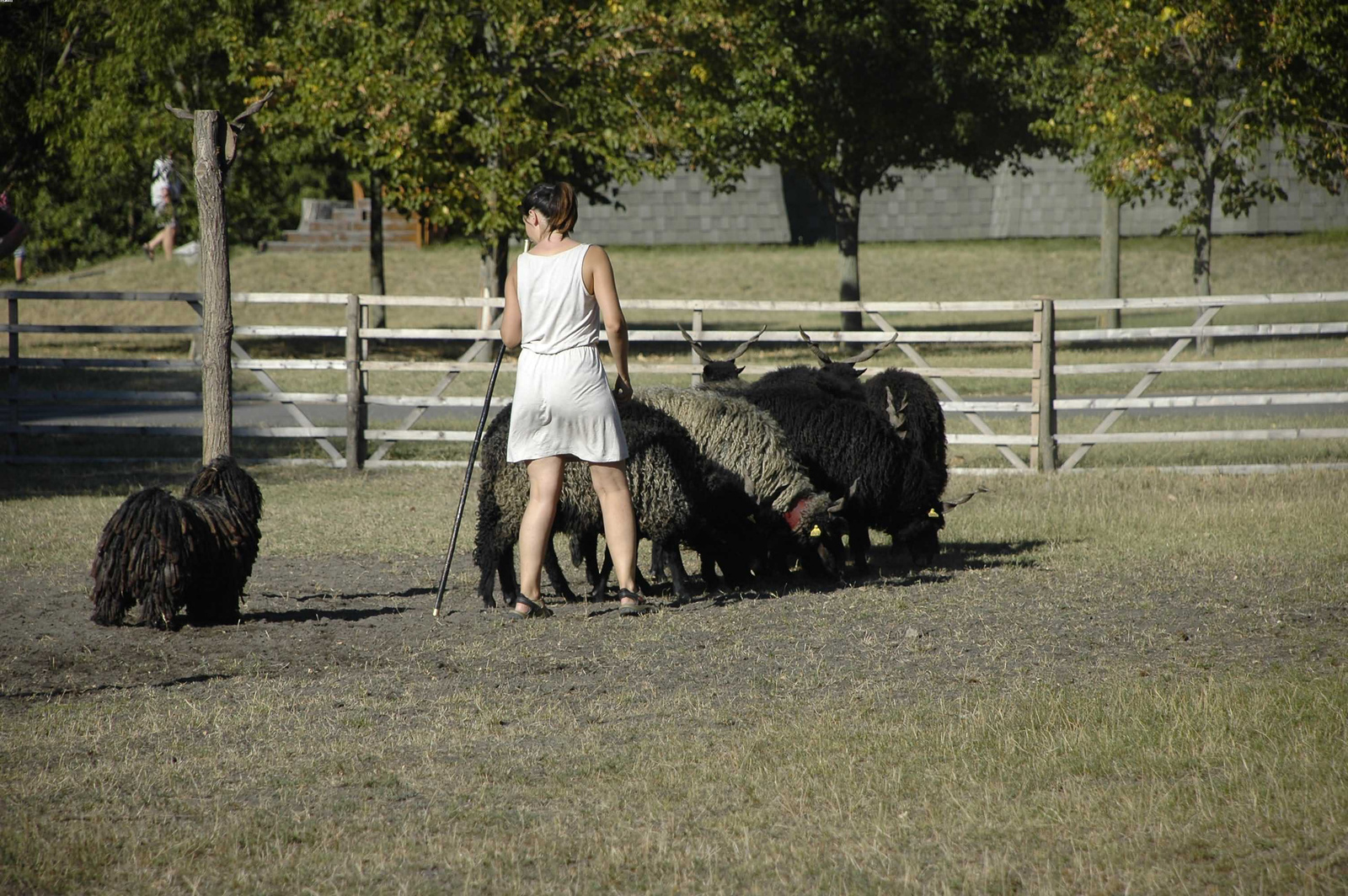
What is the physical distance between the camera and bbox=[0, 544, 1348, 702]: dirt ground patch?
6.28 metres

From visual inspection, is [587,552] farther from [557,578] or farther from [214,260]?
[214,260]

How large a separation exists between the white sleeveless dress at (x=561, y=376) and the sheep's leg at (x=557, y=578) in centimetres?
120

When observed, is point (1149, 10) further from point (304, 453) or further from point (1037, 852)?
point (1037, 852)

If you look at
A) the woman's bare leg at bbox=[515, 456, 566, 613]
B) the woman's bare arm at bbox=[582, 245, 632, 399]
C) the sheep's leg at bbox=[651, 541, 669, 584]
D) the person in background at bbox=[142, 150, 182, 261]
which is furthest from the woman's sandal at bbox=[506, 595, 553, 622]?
the person in background at bbox=[142, 150, 182, 261]

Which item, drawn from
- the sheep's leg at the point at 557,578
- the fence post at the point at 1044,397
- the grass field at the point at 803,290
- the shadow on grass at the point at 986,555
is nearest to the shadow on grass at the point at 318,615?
the sheep's leg at the point at 557,578

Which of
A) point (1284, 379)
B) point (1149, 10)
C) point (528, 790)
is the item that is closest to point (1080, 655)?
point (528, 790)

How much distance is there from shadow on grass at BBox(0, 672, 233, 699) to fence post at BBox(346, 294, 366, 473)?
759 cm

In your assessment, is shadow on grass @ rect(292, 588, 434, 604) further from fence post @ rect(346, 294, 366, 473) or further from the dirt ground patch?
fence post @ rect(346, 294, 366, 473)

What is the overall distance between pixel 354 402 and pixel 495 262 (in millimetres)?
10239

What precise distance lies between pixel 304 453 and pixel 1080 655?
10.5 metres

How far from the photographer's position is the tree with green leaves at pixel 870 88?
77.7ft

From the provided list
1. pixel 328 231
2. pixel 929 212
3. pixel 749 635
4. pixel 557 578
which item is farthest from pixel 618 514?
pixel 929 212

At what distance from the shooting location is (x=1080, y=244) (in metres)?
37.7

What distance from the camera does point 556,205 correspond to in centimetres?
707
